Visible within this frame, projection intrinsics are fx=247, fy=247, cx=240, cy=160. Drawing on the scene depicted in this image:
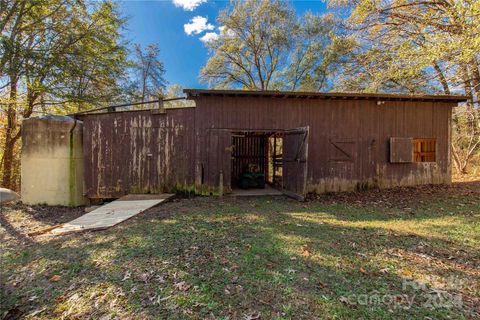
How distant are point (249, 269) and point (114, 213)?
4241mm

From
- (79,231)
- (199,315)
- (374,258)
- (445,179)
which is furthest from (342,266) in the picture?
(445,179)

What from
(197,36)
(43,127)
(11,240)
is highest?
(197,36)

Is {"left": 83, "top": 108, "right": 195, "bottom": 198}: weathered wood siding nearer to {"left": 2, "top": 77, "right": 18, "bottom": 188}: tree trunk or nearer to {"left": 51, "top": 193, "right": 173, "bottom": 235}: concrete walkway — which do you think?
{"left": 51, "top": 193, "right": 173, "bottom": 235}: concrete walkway

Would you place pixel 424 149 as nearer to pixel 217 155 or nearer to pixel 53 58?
pixel 217 155

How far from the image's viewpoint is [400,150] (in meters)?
9.03

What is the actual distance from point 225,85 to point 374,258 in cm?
1840

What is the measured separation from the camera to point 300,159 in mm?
7961

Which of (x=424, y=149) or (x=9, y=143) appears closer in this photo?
(x=424, y=149)

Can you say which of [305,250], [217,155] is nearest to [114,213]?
[217,155]

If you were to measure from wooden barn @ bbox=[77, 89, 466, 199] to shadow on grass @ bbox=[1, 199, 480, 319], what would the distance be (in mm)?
3430

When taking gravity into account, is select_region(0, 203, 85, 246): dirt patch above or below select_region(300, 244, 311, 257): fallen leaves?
below

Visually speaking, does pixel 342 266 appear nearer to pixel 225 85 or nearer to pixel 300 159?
pixel 300 159

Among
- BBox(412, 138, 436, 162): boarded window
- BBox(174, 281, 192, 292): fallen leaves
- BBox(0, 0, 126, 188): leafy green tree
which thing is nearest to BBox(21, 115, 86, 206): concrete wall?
BBox(0, 0, 126, 188): leafy green tree

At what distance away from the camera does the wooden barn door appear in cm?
832
